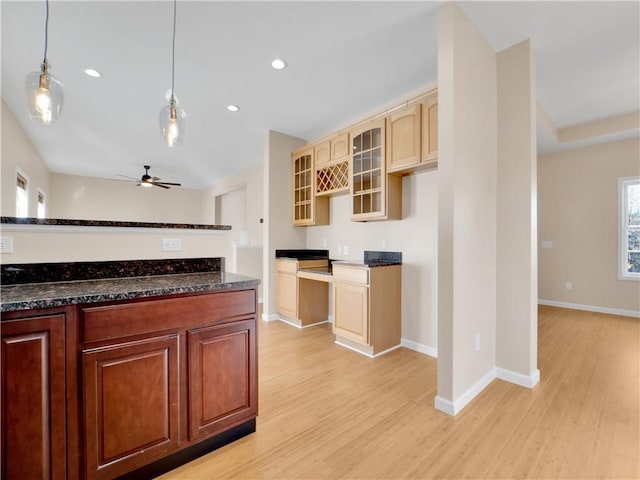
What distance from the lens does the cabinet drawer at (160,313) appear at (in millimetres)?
1251

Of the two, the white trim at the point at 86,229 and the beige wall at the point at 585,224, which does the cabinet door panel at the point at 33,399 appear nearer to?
the white trim at the point at 86,229

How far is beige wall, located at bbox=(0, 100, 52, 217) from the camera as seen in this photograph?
3576mm

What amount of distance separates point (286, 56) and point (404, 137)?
4.38 ft

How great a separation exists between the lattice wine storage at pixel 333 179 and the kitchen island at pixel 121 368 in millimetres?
2304

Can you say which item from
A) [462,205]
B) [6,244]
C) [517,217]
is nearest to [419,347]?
[517,217]

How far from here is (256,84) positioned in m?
3.03

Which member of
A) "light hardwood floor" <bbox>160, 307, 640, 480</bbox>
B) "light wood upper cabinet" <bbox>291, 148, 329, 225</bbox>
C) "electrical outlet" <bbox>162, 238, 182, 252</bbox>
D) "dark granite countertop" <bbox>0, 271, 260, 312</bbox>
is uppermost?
"light wood upper cabinet" <bbox>291, 148, 329, 225</bbox>

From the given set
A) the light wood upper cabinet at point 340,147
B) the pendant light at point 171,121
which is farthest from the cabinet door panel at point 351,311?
the pendant light at point 171,121

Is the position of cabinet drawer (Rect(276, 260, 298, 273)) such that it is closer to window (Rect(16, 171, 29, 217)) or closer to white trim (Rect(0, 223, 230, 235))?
white trim (Rect(0, 223, 230, 235))

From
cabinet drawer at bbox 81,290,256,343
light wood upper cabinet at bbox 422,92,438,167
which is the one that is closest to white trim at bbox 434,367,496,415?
cabinet drawer at bbox 81,290,256,343

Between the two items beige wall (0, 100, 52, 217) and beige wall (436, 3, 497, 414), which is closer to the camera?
beige wall (436, 3, 497, 414)

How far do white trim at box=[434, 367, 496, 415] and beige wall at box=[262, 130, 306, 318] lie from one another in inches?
107

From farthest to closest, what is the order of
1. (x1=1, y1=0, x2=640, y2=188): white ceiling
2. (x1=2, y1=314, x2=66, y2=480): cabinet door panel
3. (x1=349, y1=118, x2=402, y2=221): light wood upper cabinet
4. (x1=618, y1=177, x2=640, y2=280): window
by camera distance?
(x1=618, y1=177, x2=640, y2=280): window, (x1=349, y1=118, x2=402, y2=221): light wood upper cabinet, (x1=1, y1=0, x2=640, y2=188): white ceiling, (x1=2, y1=314, x2=66, y2=480): cabinet door panel

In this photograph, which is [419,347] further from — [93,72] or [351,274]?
[93,72]
